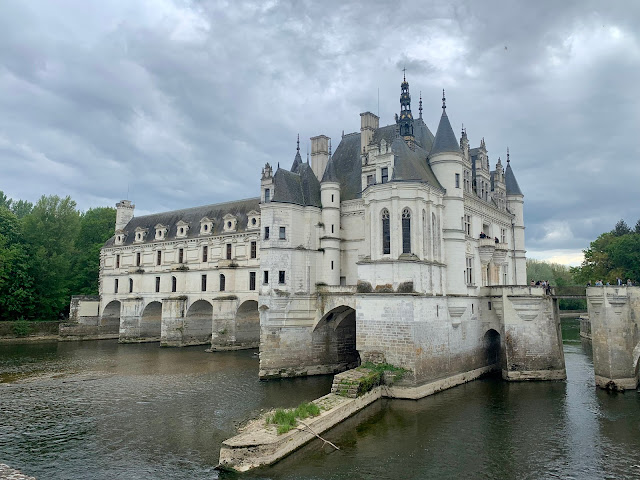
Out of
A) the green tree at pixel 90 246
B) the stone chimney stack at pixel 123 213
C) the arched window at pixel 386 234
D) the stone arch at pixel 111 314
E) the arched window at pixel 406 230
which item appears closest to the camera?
the arched window at pixel 406 230

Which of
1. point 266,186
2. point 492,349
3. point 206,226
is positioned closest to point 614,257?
point 492,349

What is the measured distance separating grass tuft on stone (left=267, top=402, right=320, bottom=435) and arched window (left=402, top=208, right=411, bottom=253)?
11388 mm

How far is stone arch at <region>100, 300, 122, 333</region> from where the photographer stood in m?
60.0

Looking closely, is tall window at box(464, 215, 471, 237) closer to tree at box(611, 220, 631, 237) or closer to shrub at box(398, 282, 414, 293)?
shrub at box(398, 282, 414, 293)

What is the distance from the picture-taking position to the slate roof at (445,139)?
30812 mm

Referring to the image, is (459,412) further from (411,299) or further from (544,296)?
(544,296)

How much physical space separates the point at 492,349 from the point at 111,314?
4882 centimetres

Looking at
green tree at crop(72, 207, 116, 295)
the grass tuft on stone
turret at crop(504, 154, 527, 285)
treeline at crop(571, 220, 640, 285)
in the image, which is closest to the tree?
treeline at crop(571, 220, 640, 285)

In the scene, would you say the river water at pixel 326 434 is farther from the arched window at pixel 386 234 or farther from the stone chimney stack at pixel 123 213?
the stone chimney stack at pixel 123 213

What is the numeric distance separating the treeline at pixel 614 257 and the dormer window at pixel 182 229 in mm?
49222

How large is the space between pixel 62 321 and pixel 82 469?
1878 inches

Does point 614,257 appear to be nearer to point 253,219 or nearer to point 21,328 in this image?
point 253,219

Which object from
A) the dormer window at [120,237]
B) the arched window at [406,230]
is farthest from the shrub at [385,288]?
the dormer window at [120,237]

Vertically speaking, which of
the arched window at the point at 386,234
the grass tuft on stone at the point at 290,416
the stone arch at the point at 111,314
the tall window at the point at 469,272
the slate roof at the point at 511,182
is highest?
the slate roof at the point at 511,182
